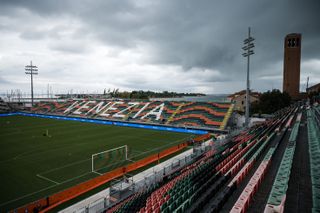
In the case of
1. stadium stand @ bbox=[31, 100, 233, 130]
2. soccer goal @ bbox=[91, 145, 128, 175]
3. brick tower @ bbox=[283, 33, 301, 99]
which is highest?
brick tower @ bbox=[283, 33, 301, 99]

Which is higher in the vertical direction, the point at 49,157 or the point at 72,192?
the point at 72,192

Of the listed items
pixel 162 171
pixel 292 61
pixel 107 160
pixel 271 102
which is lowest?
pixel 107 160

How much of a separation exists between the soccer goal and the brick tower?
226ft

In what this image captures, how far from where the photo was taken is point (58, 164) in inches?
752

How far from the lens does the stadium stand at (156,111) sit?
40681 mm

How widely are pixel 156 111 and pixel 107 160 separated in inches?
1147

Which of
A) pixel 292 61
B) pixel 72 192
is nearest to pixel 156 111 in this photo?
pixel 72 192

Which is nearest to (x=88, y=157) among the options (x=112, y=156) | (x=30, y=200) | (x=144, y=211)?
(x=112, y=156)

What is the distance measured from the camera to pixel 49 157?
21.2 meters

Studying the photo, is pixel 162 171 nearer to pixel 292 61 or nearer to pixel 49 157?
pixel 49 157

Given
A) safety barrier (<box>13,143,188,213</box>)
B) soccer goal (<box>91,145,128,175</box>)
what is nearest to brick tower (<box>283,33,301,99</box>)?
soccer goal (<box>91,145,128,175</box>)

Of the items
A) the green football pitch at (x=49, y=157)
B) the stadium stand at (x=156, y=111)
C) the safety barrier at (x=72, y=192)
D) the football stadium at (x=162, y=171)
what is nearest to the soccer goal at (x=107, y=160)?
the football stadium at (x=162, y=171)

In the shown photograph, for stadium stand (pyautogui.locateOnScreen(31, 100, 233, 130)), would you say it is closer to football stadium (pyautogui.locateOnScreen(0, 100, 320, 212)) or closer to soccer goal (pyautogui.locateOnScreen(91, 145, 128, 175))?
football stadium (pyautogui.locateOnScreen(0, 100, 320, 212))

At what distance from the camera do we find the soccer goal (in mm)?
18131
